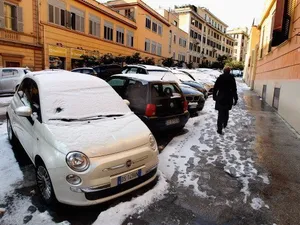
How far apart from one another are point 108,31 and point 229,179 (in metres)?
26.2

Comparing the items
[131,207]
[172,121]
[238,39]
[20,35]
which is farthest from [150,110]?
[238,39]

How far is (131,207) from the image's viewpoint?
309 centimetres

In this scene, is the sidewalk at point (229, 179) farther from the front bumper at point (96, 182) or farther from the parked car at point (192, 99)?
the parked car at point (192, 99)

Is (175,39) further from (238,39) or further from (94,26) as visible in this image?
(238,39)

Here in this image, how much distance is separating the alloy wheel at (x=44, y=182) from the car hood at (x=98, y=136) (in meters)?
0.46

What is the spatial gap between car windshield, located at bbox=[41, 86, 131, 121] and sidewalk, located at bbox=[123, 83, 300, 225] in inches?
56.1

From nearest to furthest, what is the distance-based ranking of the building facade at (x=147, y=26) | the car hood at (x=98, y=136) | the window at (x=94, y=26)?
the car hood at (x=98, y=136)
the window at (x=94, y=26)
the building facade at (x=147, y=26)

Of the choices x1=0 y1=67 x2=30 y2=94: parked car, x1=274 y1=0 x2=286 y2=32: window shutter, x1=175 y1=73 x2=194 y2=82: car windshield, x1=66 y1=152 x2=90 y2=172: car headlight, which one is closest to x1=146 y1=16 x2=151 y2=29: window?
x1=175 y1=73 x2=194 y2=82: car windshield

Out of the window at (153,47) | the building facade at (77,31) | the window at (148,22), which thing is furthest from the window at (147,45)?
the building facade at (77,31)

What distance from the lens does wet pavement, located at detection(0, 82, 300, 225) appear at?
2959 mm

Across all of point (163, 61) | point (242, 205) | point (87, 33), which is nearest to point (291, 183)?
point (242, 205)

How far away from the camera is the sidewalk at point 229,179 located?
302 centimetres

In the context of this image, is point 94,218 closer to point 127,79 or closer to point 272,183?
point 272,183

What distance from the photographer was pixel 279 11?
9422 mm
